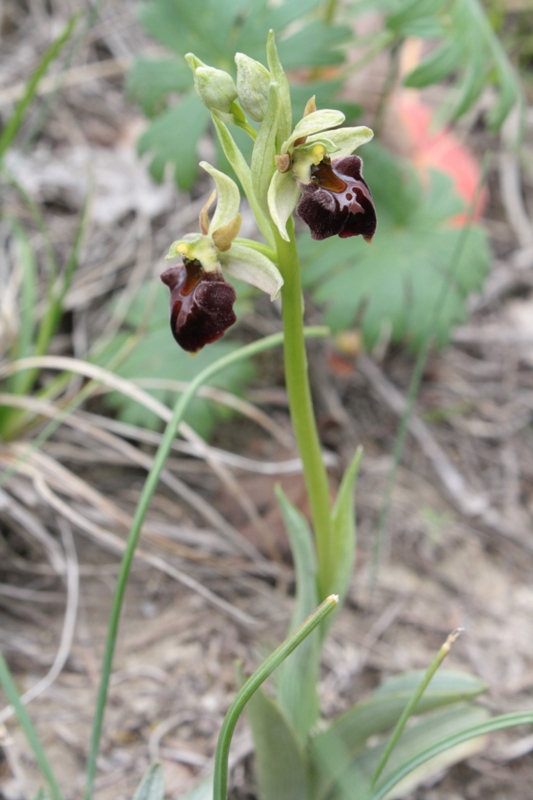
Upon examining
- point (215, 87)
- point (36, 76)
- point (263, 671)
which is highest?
point (36, 76)

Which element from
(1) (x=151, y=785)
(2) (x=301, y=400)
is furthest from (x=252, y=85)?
(1) (x=151, y=785)

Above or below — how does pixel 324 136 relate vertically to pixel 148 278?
below

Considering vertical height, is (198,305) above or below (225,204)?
below

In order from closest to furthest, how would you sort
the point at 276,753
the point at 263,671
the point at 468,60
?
the point at 263,671, the point at 276,753, the point at 468,60

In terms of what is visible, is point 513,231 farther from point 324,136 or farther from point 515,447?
point 324,136

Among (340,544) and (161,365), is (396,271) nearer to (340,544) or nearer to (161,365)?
(161,365)

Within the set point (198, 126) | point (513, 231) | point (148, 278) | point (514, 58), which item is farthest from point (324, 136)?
point (514, 58)

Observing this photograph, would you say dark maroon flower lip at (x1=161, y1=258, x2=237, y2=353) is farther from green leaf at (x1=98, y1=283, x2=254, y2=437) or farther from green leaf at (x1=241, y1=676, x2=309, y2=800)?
green leaf at (x1=98, y1=283, x2=254, y2=437)
